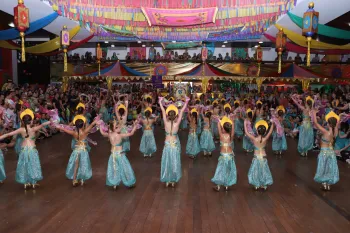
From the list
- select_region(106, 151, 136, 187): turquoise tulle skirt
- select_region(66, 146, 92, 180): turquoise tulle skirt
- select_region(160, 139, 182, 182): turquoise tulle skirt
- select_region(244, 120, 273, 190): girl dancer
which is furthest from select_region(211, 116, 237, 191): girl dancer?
select_region(66, 146, 92, 180): turquoise tulle skirt

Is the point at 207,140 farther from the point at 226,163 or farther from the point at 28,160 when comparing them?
the point at 28,160

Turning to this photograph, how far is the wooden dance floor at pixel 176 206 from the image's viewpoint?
429 cm

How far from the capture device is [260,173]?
18.6 feet

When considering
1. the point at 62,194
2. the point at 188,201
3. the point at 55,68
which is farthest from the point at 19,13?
the point at 55,68

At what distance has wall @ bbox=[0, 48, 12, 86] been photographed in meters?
14.3

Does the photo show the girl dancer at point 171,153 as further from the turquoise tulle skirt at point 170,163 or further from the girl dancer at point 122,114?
the girl dancer at point 122,114

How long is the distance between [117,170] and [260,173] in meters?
2.41

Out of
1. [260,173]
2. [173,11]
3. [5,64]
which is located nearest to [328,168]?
[260,173]

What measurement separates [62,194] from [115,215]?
53.1 inches

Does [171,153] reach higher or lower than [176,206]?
higher

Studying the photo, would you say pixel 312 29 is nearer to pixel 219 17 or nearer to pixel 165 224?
pixel 219 17

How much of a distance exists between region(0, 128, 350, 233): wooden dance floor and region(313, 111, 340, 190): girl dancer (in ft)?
0.83

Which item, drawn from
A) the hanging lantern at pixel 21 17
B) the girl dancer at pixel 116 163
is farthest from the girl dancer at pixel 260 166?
the hanging lantern at pixel 21 17

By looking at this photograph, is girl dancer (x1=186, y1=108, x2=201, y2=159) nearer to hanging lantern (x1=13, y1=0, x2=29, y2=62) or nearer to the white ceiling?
hanging lantern (x1=13, y1=0, x2=29, y2=62)
